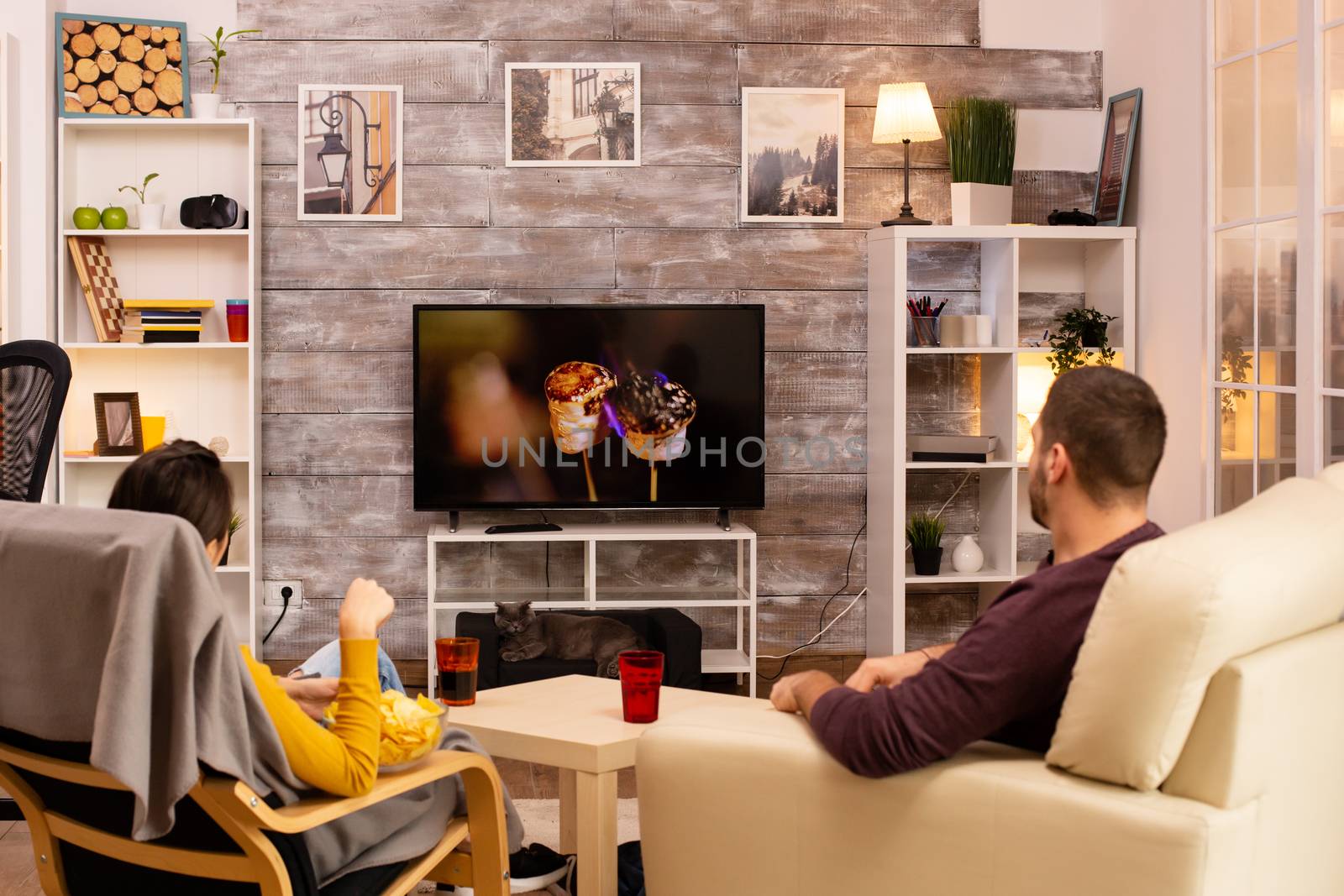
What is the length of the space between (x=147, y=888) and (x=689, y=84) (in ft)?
11.8

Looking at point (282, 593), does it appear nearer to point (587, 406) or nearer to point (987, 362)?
point (587, 406)

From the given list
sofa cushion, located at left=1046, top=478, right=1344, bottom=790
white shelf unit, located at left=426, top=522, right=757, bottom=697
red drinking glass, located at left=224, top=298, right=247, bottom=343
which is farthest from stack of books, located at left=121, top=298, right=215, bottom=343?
sofa cushion, located at left=1046, top=478, right=1344, bottom=790

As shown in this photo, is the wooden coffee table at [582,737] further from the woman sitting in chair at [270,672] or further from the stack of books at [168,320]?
the stack of books at [168,320]

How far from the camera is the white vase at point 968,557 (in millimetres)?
Answer: 4488

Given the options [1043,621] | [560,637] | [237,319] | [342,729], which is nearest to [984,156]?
[560,637]

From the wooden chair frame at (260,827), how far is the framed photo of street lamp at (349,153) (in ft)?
9.85

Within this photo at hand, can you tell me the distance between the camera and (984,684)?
152 cm

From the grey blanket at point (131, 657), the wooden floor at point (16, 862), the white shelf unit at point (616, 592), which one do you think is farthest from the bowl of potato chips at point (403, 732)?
the white shelf unit at point (616, 592)

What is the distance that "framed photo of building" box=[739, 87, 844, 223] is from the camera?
15.3 ft

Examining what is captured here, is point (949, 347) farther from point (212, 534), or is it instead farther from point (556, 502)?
point (212, 534)

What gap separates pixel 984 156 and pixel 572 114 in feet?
4.90

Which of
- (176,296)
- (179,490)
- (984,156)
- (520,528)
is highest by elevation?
(984,156)

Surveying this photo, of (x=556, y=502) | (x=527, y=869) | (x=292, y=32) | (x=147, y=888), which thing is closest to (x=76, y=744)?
(x=147, y=888)

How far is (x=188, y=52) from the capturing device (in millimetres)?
4504
